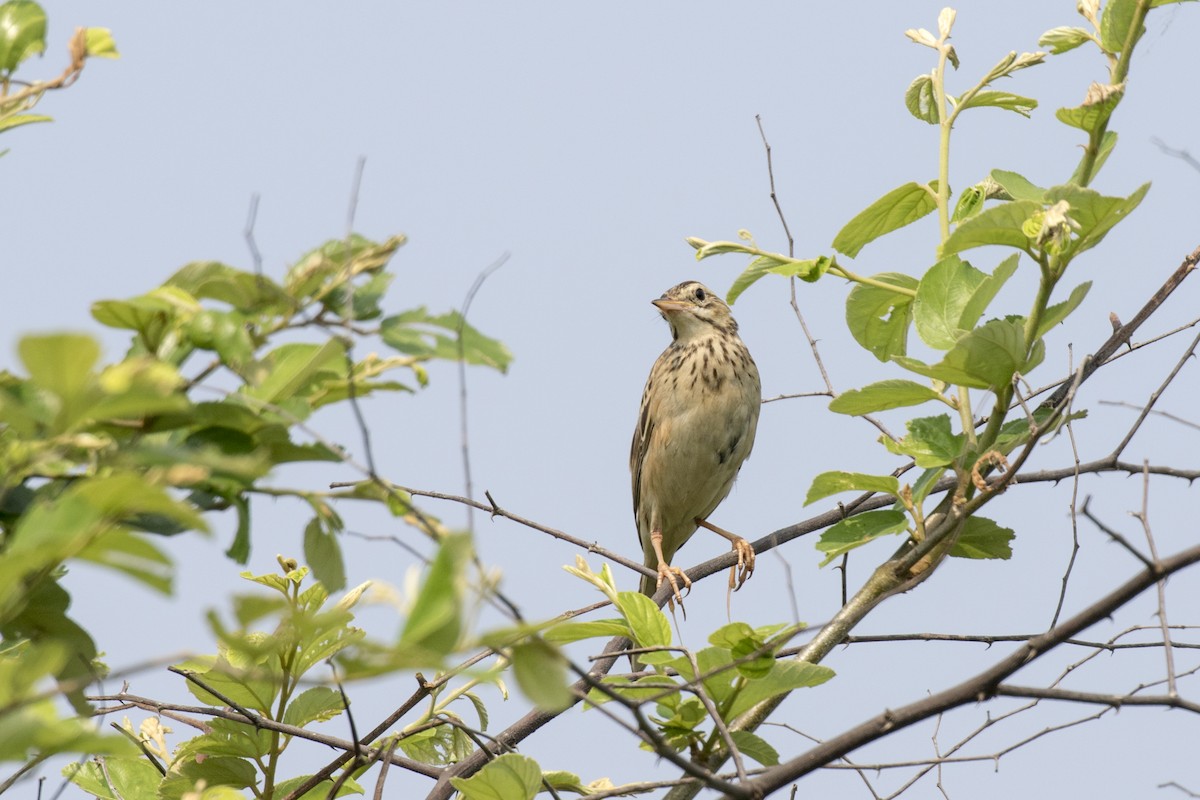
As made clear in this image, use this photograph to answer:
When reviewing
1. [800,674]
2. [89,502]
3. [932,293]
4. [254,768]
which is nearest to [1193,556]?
[800,674]

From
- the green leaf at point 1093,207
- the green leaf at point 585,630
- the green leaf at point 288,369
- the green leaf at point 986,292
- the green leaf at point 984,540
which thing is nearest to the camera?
the green leaf at point 288,369

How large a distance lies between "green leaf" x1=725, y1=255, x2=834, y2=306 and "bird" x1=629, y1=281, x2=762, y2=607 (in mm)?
4404

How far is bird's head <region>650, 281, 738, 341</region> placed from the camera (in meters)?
8.86

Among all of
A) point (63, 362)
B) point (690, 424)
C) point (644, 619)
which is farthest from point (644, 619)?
point (690, 424)

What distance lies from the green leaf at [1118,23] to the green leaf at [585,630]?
1779 mm

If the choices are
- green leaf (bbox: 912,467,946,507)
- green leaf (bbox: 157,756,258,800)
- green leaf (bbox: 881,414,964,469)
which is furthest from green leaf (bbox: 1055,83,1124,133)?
green leaf (bbox: 157,756,258,800)

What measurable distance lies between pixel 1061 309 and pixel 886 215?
0.81m

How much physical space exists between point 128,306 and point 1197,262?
9.32 feet

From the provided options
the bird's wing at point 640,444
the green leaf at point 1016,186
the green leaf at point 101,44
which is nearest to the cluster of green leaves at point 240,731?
the green leaf at point 101,44

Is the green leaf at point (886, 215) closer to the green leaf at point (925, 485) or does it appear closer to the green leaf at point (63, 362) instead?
the green leaf at point (925, 485)

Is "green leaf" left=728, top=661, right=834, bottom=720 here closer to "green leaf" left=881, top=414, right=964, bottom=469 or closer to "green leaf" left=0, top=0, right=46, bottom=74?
"green leaf" left=881, top=414, right=964, bottom=469

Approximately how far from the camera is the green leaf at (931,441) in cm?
320

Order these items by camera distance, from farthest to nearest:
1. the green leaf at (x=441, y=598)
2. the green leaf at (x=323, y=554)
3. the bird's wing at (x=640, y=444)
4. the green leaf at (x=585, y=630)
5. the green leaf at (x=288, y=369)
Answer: the bird's wing at (x=640, y=444), the green leaf at (x=585, y=630), the green leaf at (x=323, y=554), the green leaf at (x=288, y=369), the green leaf at (x=441, y=598)

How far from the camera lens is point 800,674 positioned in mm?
2828
